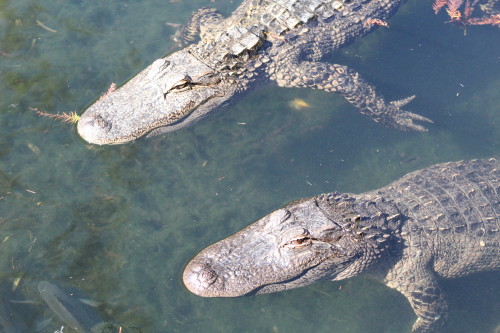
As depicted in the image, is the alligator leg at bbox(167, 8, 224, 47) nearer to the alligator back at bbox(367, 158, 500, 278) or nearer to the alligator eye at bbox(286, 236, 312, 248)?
the alligator back at bbox(367, 158, 500, 278)

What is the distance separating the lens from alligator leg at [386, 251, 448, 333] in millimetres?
4887

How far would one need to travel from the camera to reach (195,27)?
691 cm

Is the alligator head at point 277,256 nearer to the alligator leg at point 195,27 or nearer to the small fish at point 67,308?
the small fish at point 67,308

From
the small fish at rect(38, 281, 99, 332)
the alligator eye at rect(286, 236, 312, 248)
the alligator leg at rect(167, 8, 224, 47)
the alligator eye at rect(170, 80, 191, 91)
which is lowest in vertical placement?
the small fish at rect(38, 281, 99, 332)

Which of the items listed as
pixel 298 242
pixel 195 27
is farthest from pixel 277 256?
pixel 195 27

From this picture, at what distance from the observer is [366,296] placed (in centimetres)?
500

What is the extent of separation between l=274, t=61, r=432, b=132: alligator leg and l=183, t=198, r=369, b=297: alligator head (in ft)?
8.74

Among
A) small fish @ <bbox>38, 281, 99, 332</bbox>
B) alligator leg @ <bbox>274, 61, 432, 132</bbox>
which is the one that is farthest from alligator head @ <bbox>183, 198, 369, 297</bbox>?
alligator leg @ <bbox>274, 61, 432, 132</bbox>

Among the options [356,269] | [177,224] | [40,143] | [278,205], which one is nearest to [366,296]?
[356,269]

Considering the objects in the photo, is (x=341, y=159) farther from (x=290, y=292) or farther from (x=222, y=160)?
(x=290, y=292)

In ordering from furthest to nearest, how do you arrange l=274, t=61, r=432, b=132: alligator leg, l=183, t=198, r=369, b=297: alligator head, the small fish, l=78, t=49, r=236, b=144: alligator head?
l=274, t=61, r=432, b=132: alligator leg, l=78, t=49, r=236, b=144: alligator head, l=183, t=198, r=369, b=297: alligator head, the small fish

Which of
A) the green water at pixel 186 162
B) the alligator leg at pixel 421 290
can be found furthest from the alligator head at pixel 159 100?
the alligator leg at pixel 421 290

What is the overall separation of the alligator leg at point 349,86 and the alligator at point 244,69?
15 millimetres

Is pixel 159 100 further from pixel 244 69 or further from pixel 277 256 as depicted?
pixel 277 256
